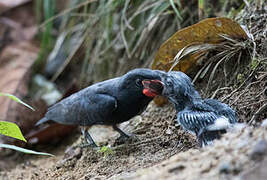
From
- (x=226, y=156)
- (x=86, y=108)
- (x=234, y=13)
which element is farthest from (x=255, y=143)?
(x=234, y=13)

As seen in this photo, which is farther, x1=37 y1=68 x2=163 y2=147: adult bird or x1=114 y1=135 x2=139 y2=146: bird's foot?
x1=114 y1=135 x2=139 y2=146: bird's foot

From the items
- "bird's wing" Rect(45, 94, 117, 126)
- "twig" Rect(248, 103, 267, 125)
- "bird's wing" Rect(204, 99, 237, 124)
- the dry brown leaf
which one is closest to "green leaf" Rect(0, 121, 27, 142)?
"bird's wing" Rect(45, 94, 117, 126)

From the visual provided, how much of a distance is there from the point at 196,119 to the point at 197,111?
0.13m

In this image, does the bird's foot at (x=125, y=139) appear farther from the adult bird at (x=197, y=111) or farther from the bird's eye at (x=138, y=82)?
the adult bird at (x=197, y=111)

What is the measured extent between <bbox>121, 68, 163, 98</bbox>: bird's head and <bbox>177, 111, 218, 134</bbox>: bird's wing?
44 centimetres

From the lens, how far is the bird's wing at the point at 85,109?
11.0ft

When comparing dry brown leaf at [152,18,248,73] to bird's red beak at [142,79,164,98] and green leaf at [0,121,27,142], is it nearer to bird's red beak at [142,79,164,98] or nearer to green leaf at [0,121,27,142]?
bird's red beak at [142,79,164,98]

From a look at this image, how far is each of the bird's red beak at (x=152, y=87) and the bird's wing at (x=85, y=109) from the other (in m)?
0.34

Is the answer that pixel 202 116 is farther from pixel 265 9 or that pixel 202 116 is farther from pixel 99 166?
pixel 265 9

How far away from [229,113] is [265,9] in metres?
1.43

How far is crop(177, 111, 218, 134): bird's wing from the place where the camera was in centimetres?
248

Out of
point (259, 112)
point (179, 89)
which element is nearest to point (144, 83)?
point (179, 89)

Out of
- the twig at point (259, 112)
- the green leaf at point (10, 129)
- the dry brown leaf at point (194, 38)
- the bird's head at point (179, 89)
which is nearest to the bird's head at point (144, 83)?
the bird's head at point (179, 89)

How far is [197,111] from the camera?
104 inches
